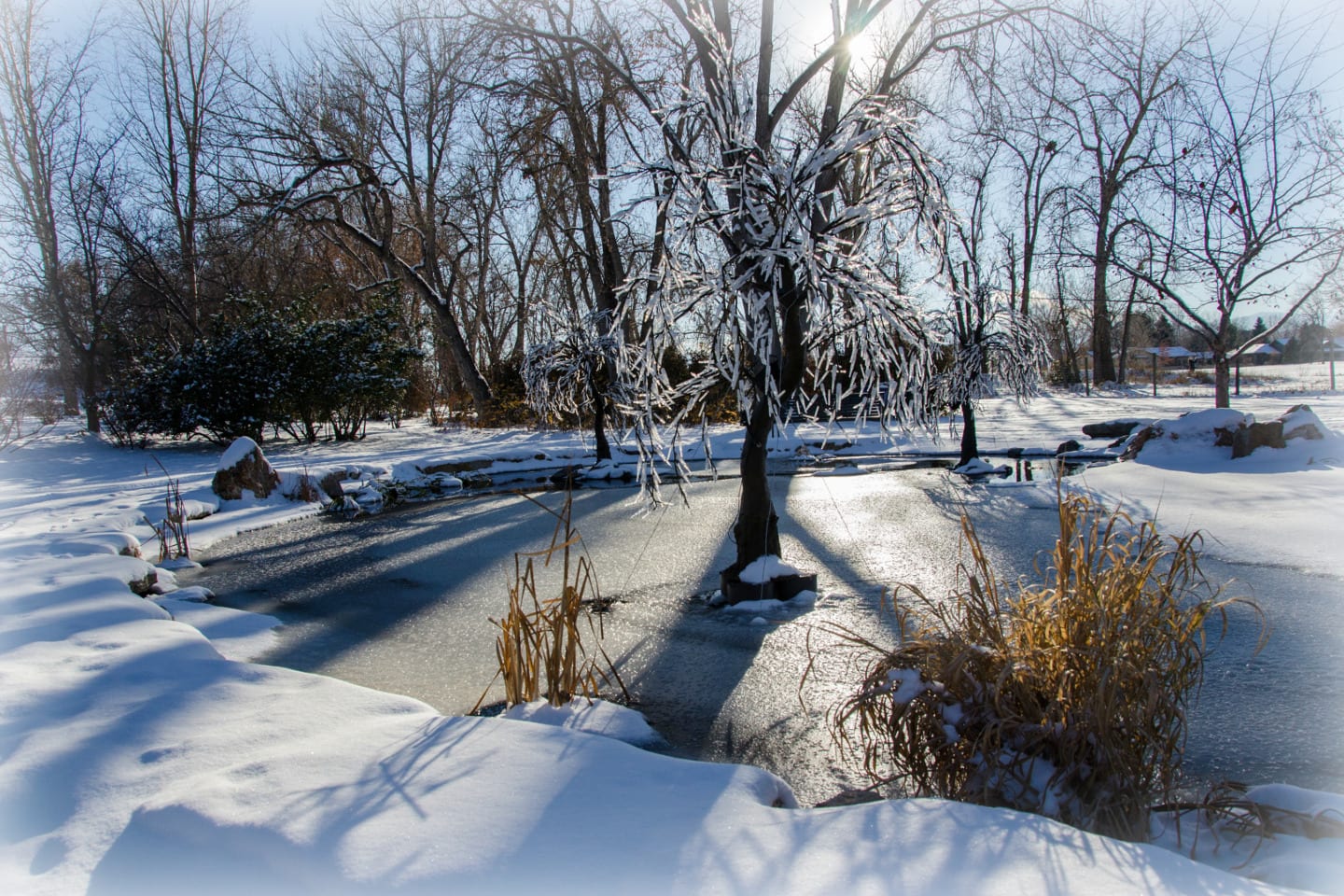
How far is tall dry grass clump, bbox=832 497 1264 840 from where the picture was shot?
2197mm

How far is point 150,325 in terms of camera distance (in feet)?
76.9

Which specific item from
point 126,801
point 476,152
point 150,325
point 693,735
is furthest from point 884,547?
point 150,325

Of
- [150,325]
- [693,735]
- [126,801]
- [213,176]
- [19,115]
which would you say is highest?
[19,115]

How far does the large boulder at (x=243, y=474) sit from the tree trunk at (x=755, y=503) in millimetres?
7144

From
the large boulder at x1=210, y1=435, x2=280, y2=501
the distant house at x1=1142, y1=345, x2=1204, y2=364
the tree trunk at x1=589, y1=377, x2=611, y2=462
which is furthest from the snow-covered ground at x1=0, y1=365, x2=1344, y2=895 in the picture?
the distant house at x1=1142, y1=345, x2=1204, y2=364

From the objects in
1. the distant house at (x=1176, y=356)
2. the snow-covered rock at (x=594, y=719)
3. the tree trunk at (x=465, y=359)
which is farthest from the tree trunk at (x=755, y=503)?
the distant house at (x=1176, y=356)

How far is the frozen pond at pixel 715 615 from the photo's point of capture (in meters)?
3.01

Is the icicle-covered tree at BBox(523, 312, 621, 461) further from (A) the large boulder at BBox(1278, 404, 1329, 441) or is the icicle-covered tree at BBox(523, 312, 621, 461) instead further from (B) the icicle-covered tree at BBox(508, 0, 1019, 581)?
(A) the large boulder at BBox(1278, 404, 1329, 441)

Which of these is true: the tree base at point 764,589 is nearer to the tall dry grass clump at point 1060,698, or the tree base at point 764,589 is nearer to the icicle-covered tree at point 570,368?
the tall dry grass clump at point 1060,698

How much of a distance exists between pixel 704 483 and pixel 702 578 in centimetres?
469

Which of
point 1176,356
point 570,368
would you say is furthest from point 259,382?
point 1176,356

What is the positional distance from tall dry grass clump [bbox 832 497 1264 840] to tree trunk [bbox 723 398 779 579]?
2.45 meters

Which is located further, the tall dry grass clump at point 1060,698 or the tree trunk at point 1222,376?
the tree trunk at point 1222,376

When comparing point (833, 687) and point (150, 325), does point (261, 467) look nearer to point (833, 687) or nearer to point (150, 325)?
point (833, 687)
